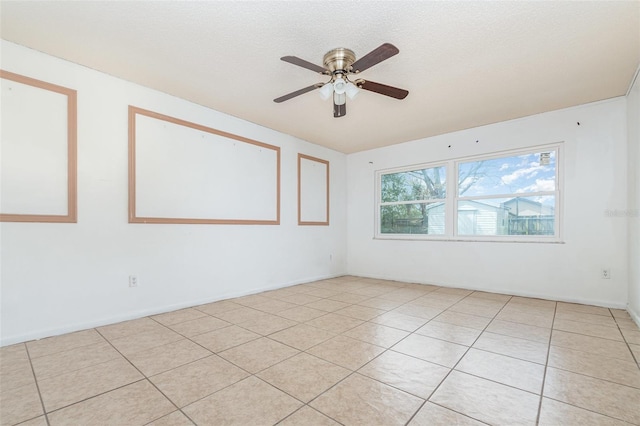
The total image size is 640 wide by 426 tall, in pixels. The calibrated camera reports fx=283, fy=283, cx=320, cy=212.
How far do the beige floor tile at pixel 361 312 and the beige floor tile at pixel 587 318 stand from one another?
1922 mm

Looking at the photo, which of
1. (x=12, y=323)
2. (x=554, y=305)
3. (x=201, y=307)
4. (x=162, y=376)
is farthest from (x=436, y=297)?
(x=12, y=323)

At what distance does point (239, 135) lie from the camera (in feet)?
13.5

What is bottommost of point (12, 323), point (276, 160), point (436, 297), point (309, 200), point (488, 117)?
point (436, 297)

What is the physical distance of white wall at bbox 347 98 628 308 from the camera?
348cm

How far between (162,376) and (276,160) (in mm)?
3385

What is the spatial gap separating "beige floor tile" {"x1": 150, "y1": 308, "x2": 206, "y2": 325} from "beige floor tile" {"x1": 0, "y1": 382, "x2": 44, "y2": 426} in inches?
47.9

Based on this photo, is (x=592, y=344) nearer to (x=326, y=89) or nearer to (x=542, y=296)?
(x=542, y=296)

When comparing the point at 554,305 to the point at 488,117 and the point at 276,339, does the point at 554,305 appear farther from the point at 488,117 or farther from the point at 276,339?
the point at 276,339

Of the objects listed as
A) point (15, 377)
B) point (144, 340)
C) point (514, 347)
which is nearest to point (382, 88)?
point (514, 347)

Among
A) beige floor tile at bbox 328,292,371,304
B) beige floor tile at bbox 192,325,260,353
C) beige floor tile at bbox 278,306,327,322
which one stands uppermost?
beige floor tile at bbox 192,325,260,353

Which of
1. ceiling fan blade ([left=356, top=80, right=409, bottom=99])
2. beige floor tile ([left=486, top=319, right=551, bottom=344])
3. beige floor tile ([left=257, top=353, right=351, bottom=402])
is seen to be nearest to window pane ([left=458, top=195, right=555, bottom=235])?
beige floor tile ([left=486, top=319, right=551, bottom=344])

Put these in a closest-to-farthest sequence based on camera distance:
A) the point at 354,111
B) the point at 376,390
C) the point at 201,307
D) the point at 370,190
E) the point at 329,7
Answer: the point at 376,390
the point at 329,7
the point at 201,307
the point at 354,111
the point at 370,190

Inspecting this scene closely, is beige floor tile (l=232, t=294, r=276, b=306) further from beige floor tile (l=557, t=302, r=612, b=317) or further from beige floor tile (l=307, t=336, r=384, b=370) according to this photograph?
beige floor tile (l=557, t=302, r=612, b=317)

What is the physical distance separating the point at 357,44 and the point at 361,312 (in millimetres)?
2731
